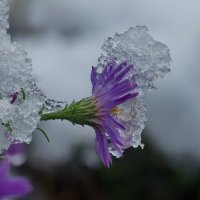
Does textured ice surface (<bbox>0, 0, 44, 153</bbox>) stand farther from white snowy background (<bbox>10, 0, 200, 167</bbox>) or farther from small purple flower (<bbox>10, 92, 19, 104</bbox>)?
white snowy background (<bbox>10, 0, 200, 167</bbox>)

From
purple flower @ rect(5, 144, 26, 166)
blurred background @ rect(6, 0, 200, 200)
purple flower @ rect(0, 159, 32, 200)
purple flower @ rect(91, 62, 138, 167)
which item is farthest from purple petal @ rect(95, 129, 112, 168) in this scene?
blurred background @ rect(6, 0, 200, 200)

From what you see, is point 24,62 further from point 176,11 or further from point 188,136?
point 176,11

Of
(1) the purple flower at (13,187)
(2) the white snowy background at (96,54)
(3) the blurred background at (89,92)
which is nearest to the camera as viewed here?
(1) the purple flower at (13,187)

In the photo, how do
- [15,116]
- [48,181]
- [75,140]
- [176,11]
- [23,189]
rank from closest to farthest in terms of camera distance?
[23,189] < [15,116] < [48,181] < [75,140] < [176,11]

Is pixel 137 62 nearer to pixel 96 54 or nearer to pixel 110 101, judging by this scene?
pixel 110 101

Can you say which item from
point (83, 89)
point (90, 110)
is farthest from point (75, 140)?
point (90, 110)

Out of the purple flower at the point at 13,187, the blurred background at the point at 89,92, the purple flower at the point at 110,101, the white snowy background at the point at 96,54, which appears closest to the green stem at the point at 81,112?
the purple flower at the point at 110,101

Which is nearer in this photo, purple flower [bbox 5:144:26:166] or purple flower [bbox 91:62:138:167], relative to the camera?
purple flower [bbox 91:62:138:167]

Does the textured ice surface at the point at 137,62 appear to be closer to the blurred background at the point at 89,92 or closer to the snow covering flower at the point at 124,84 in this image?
the snow covering flower at the point at 124,84
